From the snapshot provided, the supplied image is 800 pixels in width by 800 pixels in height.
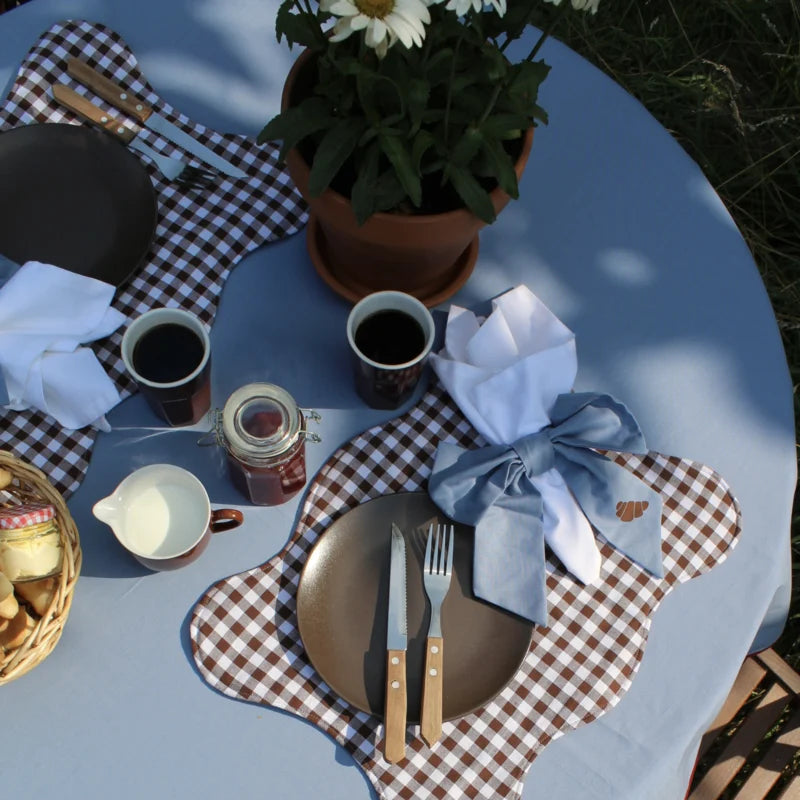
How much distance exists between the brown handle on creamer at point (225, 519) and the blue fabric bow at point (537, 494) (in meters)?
0.23

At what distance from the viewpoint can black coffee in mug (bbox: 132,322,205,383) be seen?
1.06 meters

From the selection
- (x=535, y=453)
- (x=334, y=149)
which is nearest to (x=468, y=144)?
(x=334, y=149)

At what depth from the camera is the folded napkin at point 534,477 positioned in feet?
3.53

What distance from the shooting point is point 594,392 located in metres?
1.13

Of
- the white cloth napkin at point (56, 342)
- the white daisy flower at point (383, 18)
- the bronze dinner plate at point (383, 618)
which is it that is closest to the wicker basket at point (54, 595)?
the white cloth napkin at point (56, 342)

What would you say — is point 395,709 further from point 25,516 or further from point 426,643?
point 25,516

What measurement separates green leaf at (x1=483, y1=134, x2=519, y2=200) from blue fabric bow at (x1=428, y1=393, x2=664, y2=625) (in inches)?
11.7

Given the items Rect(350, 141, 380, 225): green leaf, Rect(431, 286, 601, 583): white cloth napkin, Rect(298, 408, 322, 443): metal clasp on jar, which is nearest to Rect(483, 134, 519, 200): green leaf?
Rect(350, 141, 380, 225): green leaf

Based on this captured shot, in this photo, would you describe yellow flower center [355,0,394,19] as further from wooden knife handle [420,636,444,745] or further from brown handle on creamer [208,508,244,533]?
wooden knife handle [420,636,444,745]

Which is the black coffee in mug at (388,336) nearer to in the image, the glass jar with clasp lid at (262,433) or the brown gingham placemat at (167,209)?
the glass jar with clasp lid at (262,433)

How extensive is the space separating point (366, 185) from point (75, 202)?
47 cm

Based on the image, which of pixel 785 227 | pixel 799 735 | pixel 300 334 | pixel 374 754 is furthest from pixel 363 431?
pixel 785 227

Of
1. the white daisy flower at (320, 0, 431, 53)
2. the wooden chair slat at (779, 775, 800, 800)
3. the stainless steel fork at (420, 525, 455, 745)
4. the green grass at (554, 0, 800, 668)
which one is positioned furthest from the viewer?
the green grass at (554, 0, 800, 668)

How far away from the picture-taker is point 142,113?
4.12 feet
